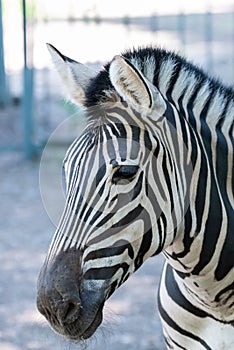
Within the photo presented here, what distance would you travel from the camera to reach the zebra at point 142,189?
277 centimetres

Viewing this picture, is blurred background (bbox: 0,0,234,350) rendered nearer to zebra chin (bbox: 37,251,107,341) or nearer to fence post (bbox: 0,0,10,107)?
A: fence post (bbox: 0,0,10,107)

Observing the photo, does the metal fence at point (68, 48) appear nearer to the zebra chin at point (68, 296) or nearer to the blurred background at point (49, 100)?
the blurred background at point (49, 100)

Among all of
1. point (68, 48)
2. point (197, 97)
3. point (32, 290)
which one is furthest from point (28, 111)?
point (197, 97)

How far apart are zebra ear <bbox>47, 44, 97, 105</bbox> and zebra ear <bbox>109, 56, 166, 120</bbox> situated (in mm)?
319

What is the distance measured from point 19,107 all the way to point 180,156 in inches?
345

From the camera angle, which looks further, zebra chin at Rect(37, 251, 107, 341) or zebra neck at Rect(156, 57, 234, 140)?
zebra neck at Rect(156, 57, 234, 140)

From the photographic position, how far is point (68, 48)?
33.8ft

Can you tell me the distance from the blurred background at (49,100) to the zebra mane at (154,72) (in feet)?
8.67

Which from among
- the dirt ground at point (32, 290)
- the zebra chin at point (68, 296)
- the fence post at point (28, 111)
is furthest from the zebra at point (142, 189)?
the fence post at point (28, 111)

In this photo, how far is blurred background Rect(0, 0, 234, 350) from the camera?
5977 millimetres

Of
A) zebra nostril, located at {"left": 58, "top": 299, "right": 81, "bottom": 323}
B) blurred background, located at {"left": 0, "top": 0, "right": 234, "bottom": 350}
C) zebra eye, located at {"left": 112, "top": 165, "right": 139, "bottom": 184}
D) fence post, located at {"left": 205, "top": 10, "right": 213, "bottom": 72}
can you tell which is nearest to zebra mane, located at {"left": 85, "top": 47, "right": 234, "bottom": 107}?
zebra eye, located at {"left": 112, "top": 165, "right": 139, "bottom": 184}

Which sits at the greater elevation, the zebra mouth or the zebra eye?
the zebra eye

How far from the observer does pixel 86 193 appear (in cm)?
278

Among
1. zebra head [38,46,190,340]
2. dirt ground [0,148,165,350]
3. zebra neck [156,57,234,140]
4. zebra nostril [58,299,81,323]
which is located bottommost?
dirt ground [0,148,165,350]
